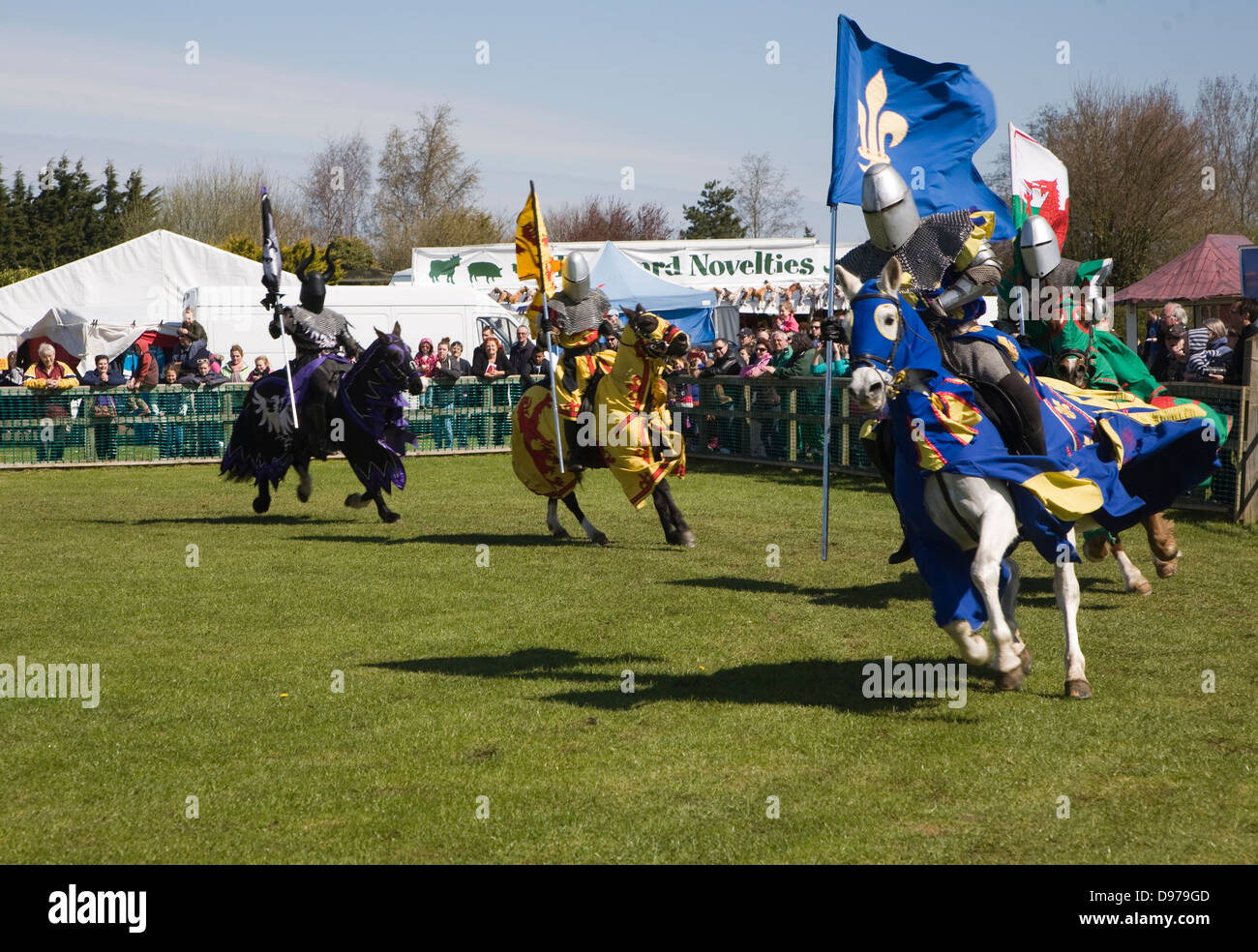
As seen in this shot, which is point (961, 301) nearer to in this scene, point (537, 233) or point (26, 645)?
point (26, 645)

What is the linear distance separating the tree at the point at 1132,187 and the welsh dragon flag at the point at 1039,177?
30.3m

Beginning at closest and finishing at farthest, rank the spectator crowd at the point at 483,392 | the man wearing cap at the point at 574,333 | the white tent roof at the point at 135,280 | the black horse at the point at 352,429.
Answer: the man wearing cap at the point at 574,333 < the black horse at the point at 352,429 < the spectator crowd at the point at 483,392 < the white tent roof at the point at 135,280

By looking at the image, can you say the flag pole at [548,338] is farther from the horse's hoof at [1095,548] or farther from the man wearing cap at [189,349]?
the man wearing cap at [189,349]

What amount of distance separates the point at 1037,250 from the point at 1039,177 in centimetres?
382

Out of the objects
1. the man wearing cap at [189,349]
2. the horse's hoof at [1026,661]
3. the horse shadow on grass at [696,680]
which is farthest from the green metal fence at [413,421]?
the horse's hoof at [1026,661]

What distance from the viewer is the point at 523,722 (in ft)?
23.2

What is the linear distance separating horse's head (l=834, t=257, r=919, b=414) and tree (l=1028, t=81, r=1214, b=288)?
125 feet

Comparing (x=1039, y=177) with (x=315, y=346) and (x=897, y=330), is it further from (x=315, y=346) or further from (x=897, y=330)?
(x=315, y=346)

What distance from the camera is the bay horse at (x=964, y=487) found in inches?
267

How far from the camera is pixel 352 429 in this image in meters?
15.4

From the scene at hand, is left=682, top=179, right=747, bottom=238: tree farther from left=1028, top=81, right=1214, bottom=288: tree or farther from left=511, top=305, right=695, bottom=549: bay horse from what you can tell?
left=511, top=305, right=695, bottom=549: bay horse

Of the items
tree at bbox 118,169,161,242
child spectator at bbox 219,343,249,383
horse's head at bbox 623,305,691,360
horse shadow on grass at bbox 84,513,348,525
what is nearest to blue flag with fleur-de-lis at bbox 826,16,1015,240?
horse's head at bbox 623,305,691,360

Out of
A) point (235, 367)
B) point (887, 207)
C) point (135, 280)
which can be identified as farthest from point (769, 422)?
point (135, 280)
